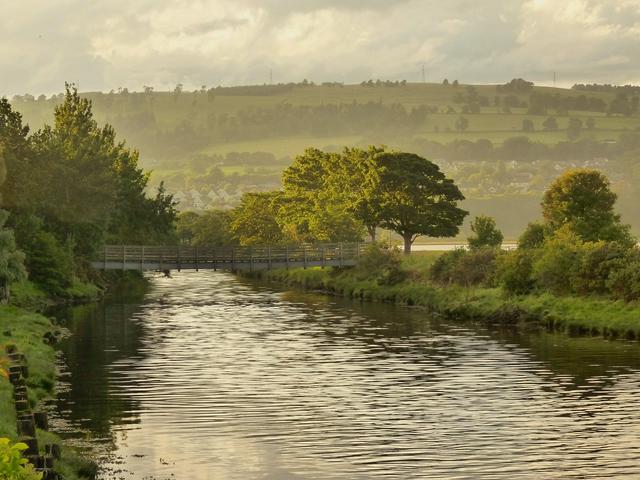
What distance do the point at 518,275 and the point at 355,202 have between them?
52815mm

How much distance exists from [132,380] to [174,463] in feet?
67.1

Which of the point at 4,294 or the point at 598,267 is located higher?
the point at 598,267

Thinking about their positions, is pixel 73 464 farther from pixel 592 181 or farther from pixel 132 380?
pixel 592 181

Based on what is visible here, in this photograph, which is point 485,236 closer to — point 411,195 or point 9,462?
point 411,195

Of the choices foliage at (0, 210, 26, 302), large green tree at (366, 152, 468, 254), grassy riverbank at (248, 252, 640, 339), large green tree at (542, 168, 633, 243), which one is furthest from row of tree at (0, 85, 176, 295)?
large green tree at (542, 168, 633, 243)

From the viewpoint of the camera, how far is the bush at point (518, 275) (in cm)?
9100

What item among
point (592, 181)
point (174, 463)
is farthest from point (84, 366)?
point (592, 181)

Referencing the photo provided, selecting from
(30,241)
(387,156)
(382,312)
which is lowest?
(382,312)

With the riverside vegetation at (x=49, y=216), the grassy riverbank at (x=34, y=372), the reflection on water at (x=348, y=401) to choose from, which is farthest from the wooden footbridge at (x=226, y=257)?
the grassy riverbank at (x=34, y=372)

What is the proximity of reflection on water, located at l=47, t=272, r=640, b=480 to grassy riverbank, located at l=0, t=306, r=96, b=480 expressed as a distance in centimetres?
128

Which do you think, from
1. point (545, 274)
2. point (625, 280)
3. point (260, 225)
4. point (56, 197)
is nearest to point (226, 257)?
point (56, 197)

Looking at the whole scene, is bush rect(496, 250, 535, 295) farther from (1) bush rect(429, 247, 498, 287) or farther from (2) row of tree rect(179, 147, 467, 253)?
(2) row of tree rect(179, 147, 467, 253)

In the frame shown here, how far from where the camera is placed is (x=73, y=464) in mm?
34531

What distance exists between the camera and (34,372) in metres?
53.5
